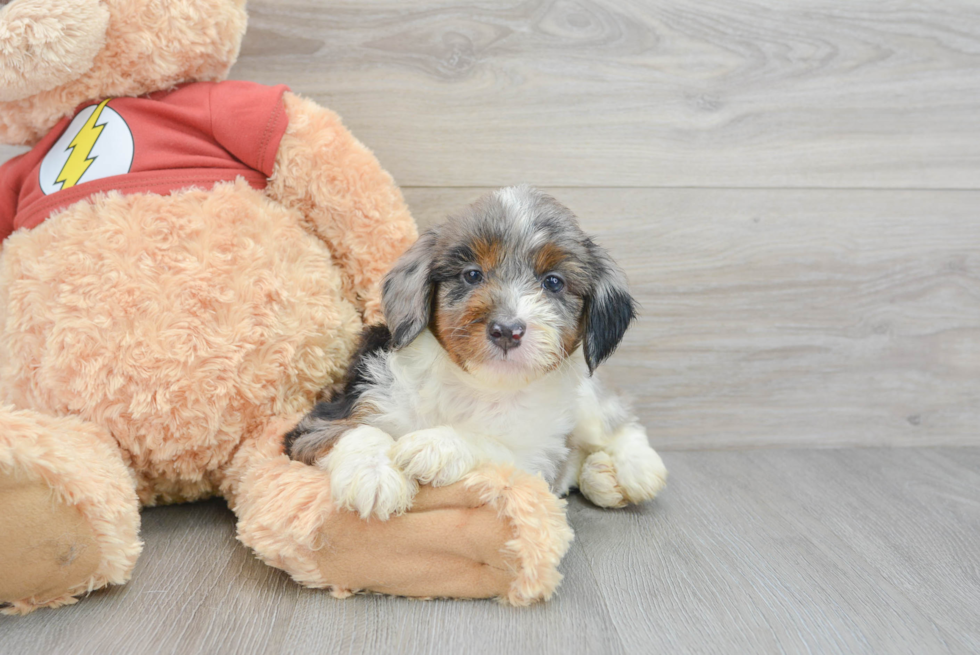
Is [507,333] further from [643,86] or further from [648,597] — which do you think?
[643,86]

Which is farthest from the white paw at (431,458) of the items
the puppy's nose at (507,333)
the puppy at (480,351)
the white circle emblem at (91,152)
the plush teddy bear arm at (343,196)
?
the white circle emblem at (91,152)

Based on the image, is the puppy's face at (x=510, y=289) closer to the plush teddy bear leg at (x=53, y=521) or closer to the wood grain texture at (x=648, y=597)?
the wood grain texture at (x=648, y=597)

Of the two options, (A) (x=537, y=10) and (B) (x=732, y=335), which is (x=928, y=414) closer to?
(B) (x=732, y=335)

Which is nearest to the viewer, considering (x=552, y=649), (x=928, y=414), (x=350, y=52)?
(x=552, y=649)

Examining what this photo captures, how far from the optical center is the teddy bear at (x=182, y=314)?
1419 mm

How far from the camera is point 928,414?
2539 mm

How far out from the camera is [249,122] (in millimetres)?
1767

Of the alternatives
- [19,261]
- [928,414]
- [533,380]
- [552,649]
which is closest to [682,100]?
[533,380]

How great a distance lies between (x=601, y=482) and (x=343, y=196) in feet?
3.29

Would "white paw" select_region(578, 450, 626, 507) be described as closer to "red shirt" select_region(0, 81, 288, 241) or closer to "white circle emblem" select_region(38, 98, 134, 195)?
"red shirt" select_region(0, 81, 288, 241)

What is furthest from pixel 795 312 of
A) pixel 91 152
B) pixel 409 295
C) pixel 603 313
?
pixel 91 152

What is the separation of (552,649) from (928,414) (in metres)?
1.88

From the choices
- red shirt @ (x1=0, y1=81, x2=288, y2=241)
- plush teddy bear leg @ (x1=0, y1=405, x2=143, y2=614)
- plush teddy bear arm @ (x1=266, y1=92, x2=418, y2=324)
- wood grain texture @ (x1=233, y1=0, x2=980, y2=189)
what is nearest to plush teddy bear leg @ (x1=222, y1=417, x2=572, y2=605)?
plush teddy bear leg @ (x1=0, y1=405, x2=143, y2=614)

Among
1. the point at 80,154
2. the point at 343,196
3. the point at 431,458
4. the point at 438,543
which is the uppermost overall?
the point at 80,154
